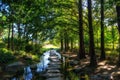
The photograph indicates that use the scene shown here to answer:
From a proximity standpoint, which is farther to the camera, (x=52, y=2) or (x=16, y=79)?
(x=52, y=2)

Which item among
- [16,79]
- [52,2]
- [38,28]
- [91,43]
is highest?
[52,2]

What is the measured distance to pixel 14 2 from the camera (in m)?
13.5

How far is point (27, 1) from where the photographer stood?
13984mm

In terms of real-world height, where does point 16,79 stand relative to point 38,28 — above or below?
below

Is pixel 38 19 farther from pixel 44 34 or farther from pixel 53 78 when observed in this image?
pixel 53 78

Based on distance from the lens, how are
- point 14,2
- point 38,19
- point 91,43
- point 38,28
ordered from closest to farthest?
point 14,2 < point 91,43 < point 38,19 < point 38,28

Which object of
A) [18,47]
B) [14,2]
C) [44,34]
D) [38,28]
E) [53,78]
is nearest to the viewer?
[14,2]

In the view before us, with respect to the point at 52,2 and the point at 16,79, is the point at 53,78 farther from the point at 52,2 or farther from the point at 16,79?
the point at 52,2

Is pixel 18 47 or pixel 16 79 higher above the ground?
pixel 18 47

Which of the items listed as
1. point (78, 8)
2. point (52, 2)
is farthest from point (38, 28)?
point (78, 8)

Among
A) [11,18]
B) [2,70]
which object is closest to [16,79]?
[2,70]

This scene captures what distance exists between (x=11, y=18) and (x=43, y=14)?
11682 millimetres

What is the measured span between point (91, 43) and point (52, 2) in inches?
246

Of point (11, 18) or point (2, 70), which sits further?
point (2, 70)
